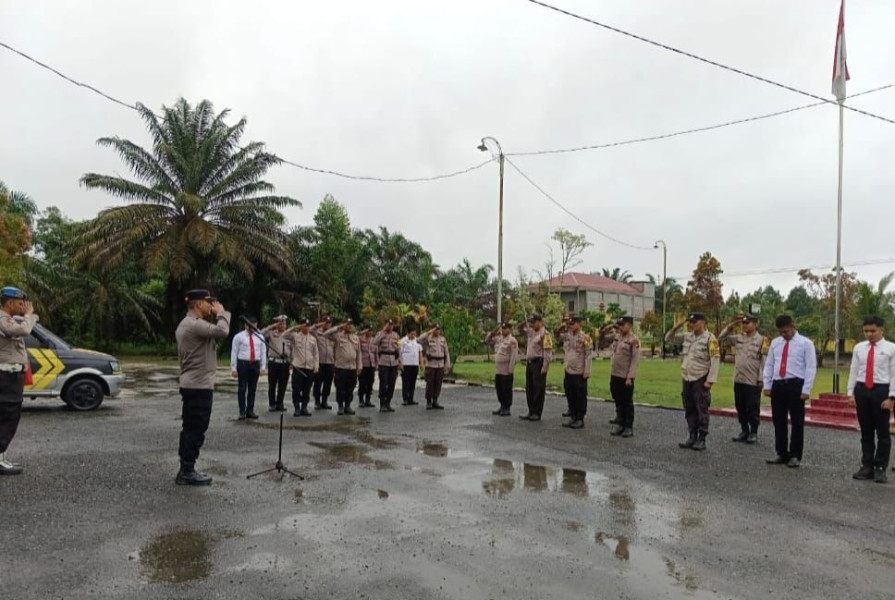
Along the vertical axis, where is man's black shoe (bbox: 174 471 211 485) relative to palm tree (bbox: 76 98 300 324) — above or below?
below

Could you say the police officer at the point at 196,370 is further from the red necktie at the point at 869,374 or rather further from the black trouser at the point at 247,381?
the red necktie at the point at 869,374

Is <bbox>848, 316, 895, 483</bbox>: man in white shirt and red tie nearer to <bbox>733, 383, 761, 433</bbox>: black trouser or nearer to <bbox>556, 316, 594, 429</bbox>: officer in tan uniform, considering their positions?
<bbox>733, 383, 761, 433</bbox>: black trouser

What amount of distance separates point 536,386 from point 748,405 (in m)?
3.39

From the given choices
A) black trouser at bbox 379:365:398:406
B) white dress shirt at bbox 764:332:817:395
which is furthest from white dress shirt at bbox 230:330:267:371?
white dress shirt at bbox 764:332:817:395

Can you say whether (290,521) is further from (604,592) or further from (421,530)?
(604,592)

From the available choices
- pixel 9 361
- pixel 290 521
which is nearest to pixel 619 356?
pixel 290 521

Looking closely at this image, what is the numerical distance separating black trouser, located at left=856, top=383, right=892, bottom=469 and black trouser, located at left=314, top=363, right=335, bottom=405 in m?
8.61

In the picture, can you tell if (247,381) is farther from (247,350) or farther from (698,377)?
(698,377)

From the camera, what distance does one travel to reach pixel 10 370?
A: 6898 mm

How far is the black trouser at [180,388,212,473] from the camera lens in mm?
6621

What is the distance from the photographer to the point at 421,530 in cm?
531

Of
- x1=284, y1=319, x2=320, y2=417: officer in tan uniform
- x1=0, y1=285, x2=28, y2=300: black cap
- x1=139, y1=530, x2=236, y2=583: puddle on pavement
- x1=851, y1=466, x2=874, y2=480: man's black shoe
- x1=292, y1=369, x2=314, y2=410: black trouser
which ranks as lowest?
x1=139, y1=530, x2=236, y2=583: puddle on pavement

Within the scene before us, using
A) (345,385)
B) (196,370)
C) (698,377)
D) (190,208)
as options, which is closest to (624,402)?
(698,377)

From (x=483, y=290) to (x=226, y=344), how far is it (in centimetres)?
2007
